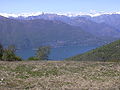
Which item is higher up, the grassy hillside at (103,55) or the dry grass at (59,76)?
the dry grass at (59,76)

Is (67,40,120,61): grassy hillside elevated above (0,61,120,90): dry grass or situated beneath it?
situated beneath

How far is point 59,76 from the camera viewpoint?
68.4ft

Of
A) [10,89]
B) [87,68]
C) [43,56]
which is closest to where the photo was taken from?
[10,89]

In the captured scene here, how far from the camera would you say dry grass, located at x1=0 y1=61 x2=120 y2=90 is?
1741cm

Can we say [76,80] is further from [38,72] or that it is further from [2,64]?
[2,64]

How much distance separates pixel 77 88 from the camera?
1694 centimetres

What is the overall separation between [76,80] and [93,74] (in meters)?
2.83

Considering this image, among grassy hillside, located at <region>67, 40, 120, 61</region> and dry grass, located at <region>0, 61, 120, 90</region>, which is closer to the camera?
dry grass, located at <region>0, 61, 120, 90</region>

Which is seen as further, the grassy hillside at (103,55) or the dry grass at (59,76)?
the grassy hillside at (103,55)

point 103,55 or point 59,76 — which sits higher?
point 59,76

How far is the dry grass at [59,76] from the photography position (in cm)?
1741

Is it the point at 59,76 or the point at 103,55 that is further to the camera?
the point at 103,55

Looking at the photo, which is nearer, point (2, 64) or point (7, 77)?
point (7, 77)

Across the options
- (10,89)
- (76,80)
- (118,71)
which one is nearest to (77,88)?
(76,80)
